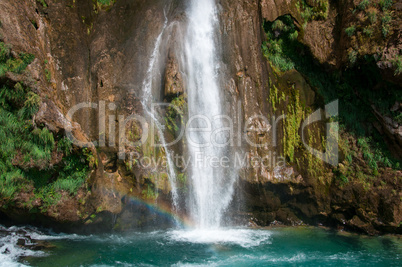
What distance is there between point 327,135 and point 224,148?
3.25 m

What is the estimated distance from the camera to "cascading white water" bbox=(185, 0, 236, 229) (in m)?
9.08

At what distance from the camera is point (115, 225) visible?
8641 millimetres

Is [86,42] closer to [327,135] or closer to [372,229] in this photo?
[327,135]

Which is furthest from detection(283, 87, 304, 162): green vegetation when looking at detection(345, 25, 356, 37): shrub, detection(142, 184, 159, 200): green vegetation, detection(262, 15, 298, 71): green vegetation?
detection(142, 184, 159, 200): green vegetation

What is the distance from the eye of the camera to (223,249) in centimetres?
745

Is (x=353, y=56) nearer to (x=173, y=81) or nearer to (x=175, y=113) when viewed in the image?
(x=173, y=81)

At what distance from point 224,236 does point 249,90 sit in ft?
15.1

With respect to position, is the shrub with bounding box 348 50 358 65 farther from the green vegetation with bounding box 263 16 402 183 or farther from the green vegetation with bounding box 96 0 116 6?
the green vegetation with bounding box 96 0 116 6

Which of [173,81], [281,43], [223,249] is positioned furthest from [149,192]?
[281,43]

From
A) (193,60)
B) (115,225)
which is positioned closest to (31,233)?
(115,225)

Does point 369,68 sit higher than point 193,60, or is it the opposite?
point 193,60

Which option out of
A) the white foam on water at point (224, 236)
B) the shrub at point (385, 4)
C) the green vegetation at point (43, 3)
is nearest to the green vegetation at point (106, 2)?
the green vegetation at point (43, 3)

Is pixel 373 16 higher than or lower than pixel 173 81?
higher

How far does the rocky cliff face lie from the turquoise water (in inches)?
25.3
